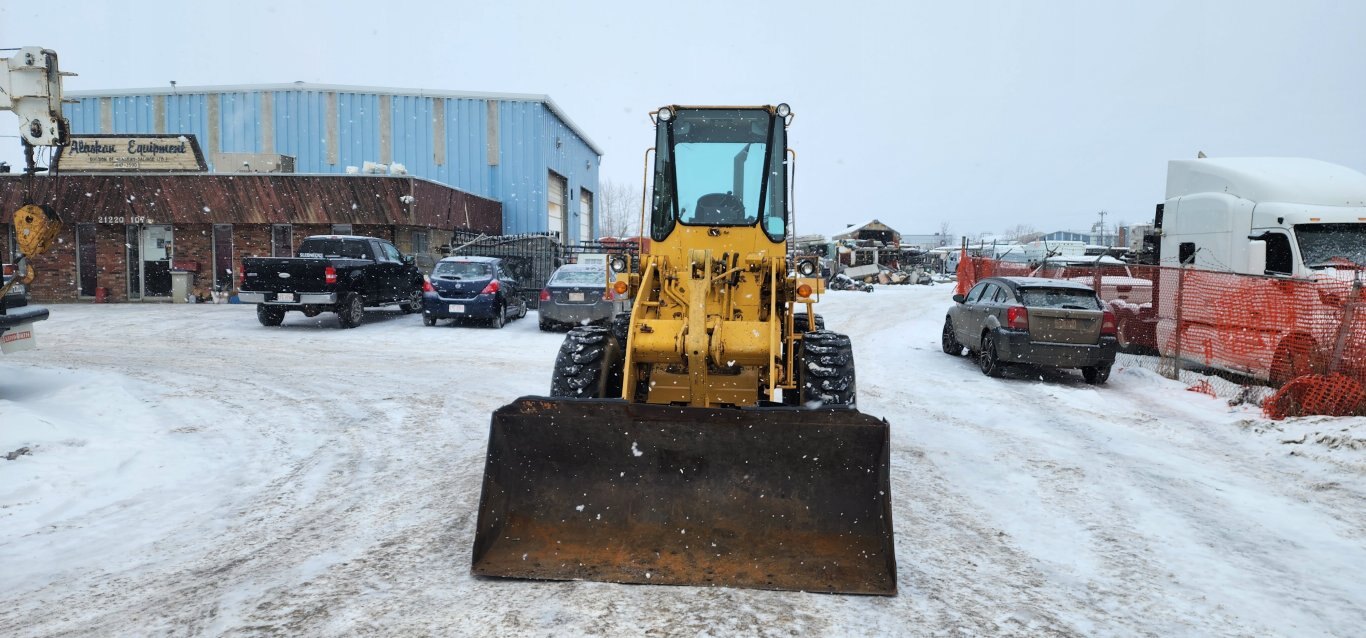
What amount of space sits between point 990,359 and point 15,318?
11.7 m

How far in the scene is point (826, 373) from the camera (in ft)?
19.5

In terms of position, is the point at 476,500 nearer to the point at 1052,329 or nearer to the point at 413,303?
the point at 1052,329

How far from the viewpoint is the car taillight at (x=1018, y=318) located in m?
11.4

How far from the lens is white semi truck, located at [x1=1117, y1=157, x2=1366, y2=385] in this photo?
9141 mm

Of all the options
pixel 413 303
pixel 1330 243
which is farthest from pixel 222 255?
pixel 1330 243

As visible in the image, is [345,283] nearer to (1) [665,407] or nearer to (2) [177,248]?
(2) [177,248]

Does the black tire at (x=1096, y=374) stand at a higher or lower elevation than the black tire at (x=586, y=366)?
lower

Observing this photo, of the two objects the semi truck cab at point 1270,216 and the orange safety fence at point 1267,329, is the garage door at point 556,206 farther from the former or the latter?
the semi truck cab at point 1270,216

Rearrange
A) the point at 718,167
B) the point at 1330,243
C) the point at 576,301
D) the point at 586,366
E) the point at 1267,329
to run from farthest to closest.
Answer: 1. the point at 576,301
2. the point at 1330,243
3. the point at 1267,329
4. the point at 718,167
5. the point at 586,366

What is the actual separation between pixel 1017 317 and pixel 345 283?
41.7 feet

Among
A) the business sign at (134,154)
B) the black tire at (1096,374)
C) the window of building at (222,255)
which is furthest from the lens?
the business sign at (134,154)

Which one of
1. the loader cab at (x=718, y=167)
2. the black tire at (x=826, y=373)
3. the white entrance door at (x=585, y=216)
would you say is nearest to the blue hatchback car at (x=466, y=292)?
the loader cab at (x=718, y=167)

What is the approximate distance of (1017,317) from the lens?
11.5 m

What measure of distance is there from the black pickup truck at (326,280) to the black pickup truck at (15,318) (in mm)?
7659
